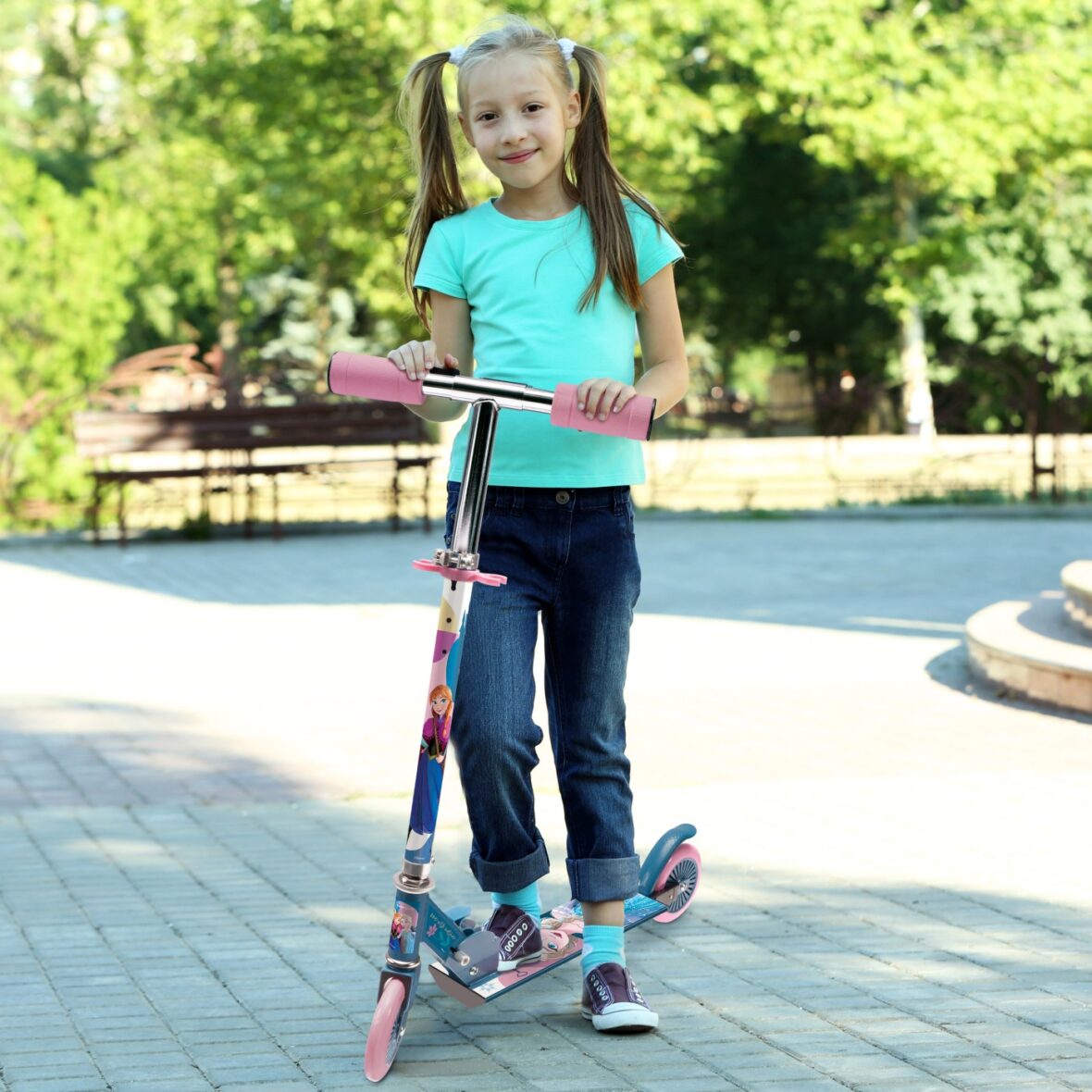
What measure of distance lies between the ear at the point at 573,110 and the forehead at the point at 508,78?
0.35 ft

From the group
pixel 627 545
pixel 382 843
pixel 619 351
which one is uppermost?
pixel 619 351

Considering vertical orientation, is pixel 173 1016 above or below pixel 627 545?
below

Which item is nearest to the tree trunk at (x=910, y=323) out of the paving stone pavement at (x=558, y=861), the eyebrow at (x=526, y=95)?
the paving stone pavement at (x=558, y=861)

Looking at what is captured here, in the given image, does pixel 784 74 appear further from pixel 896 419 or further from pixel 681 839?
pixel 681 839

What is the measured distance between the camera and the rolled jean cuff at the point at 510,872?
3.53 m

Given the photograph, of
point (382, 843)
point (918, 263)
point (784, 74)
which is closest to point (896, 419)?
point (918, 263)

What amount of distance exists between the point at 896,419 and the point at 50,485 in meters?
26.5

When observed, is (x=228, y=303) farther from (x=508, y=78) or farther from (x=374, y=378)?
(x=374, y=378)

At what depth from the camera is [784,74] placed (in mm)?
26047

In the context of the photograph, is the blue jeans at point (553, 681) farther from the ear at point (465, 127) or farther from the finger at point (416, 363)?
the ear at point (465, 127)

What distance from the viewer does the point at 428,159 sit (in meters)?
3.56

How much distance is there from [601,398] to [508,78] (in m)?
0.67

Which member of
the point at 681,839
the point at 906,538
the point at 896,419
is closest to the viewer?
the point at 681,839

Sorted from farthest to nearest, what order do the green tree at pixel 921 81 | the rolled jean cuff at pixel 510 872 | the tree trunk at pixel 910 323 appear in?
the tree trunk at pixel 910 323, the green tree at pixel 921 81, the rolled jean cuff at pixel 510 872
